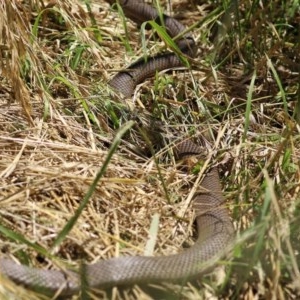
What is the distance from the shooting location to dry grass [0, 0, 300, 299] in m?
3.11

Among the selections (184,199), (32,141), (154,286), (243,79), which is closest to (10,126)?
(32,141)

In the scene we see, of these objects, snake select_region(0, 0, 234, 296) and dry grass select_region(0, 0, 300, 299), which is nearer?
snake select_region(0, 0, 234, 296)

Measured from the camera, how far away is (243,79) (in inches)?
183

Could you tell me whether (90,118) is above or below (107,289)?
above

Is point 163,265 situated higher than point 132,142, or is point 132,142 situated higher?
point 132,142

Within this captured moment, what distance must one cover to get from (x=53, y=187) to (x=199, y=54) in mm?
1823

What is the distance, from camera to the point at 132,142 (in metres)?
3.99

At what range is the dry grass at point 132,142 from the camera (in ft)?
10.2

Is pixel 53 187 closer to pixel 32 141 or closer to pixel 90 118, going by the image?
pixel 32 141

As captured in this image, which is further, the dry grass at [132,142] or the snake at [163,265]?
the dry grass at [132,142]

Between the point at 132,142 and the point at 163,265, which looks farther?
the point at 132,142

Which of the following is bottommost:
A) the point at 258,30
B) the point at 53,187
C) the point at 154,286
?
the point at 154,286

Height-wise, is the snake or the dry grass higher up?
the dry grass

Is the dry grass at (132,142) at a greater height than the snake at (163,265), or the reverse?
the dry grass at (132,142)
